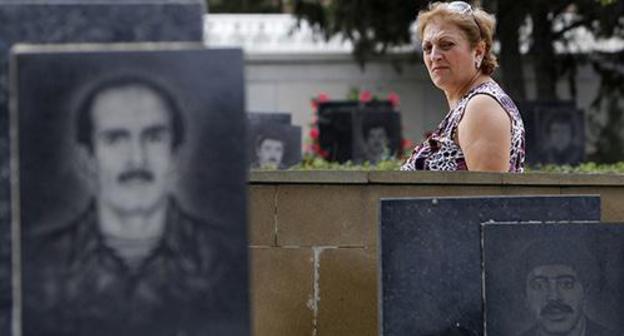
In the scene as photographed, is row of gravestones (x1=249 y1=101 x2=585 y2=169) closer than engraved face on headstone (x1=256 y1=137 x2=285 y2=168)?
No

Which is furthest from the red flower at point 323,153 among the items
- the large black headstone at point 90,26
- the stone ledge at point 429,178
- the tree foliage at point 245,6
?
the large black headstone at point 90,26

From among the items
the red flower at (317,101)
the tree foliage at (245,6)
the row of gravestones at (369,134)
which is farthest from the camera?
the tree foliage at (245,6)

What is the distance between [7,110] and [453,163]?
262 cm

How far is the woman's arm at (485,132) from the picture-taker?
22.1 feet

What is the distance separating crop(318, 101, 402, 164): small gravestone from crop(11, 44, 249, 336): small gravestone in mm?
13072

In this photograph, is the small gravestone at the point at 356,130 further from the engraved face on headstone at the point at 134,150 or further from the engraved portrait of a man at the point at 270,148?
the engraved face on headstone at the point at 134,150

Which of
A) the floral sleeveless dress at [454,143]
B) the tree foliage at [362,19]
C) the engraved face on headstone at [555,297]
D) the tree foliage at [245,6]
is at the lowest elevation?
the engraved face on headstone at [555,297]

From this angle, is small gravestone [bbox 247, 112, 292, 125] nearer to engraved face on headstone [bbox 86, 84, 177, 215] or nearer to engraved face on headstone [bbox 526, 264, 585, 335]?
engraved face on headstone [bbox 526, 264, 585, 335]

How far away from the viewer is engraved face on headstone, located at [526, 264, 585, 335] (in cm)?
618

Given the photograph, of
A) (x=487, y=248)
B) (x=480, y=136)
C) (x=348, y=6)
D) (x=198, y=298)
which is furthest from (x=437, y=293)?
(x=348, y=6)

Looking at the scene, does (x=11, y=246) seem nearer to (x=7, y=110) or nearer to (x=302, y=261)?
(x=7, y=110)

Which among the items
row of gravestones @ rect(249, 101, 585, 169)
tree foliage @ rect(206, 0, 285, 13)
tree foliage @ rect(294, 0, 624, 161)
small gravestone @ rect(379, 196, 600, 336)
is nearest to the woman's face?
small gravestone @ rect(379, 196, 600, 336)

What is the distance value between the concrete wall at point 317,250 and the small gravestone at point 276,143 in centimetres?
516

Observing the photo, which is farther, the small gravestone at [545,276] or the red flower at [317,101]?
the red flower at [317,101]
